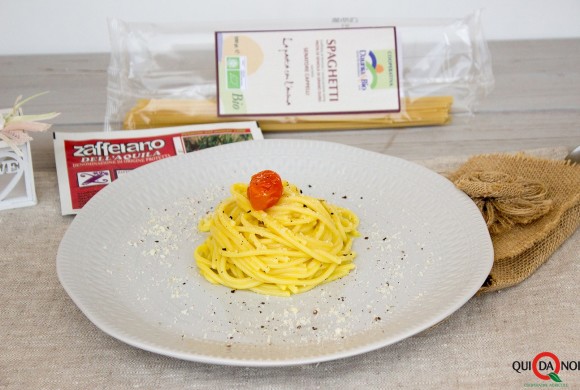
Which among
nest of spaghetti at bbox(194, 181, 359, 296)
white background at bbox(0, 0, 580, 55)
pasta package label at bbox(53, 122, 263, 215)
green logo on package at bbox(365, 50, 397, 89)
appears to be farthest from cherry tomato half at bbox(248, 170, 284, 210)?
white background at bbox(0, 0, 580, 55)

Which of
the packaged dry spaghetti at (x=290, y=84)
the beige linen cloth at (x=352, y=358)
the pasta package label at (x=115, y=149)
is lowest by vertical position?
the beige linen cloth at (x=352, y=358)

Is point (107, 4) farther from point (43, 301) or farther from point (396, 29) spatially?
point (43, 301)

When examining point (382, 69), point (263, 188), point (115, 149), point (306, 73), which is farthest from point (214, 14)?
point (263, 188)

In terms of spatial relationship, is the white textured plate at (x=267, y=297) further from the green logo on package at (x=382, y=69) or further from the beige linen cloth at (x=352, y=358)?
the green logo on package at (x=382, y=69)

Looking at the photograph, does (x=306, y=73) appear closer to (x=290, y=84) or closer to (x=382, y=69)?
(x=290, y=84)

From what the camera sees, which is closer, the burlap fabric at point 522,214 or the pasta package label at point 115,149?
the burlap fabric at point 522,214

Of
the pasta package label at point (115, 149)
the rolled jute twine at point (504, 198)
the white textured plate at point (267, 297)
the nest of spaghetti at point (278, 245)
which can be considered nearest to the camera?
the white textured plate at point (267, 297)

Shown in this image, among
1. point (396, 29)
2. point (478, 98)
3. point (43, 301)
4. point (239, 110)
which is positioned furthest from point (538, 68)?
point (43, 301)

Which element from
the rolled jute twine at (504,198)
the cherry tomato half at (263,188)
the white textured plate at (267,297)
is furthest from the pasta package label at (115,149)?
the rolled jute twine at (504,198)
